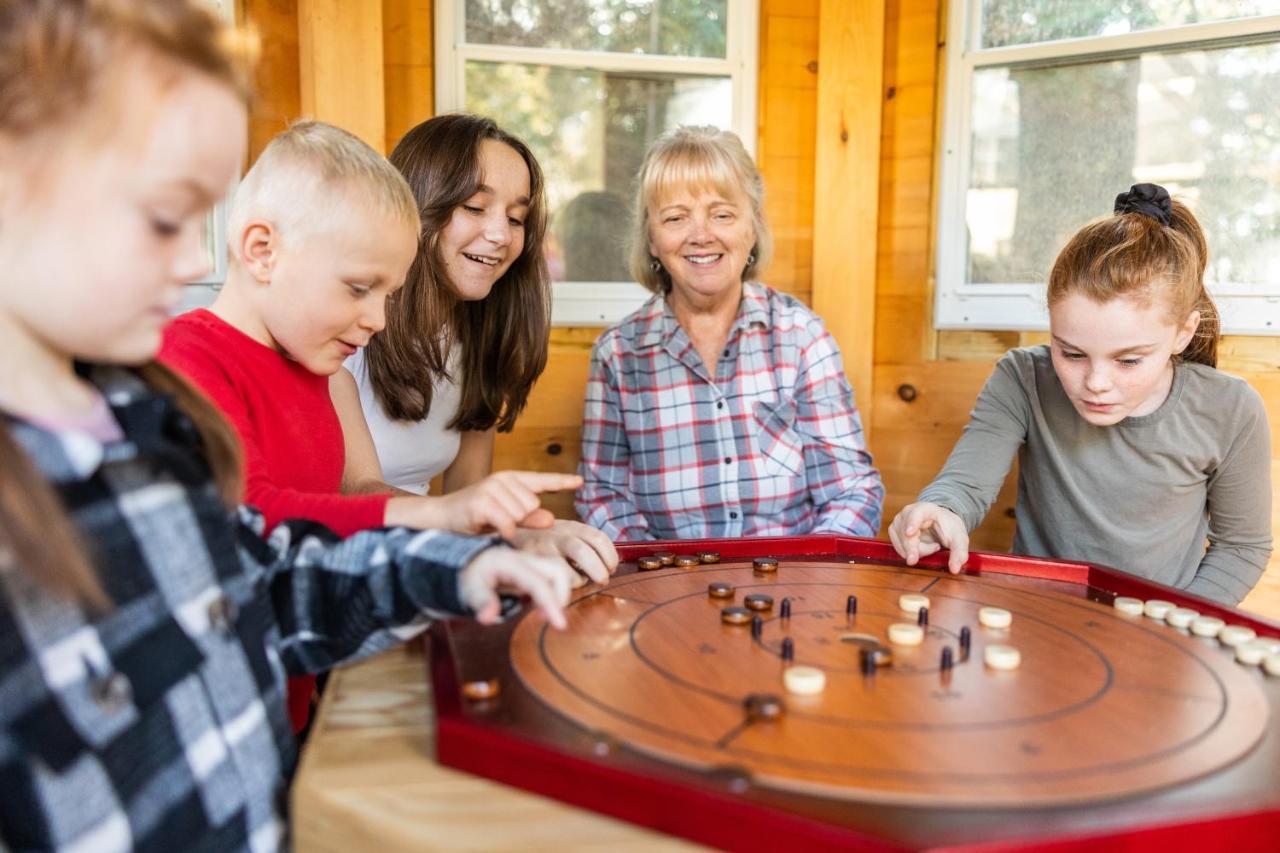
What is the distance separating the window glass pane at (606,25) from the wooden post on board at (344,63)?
0.31 m

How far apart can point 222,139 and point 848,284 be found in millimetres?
2233

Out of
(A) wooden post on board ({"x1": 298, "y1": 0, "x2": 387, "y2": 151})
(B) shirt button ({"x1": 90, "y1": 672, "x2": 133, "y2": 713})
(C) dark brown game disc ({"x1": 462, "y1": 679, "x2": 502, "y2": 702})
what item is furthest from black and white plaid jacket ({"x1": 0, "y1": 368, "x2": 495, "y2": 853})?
(A) wooden post on board ({"x1": 298, "y1": 0, "x2": 387, "y2": 151})

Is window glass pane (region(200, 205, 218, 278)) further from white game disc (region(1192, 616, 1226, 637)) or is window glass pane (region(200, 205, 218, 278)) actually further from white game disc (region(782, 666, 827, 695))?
white game disc (region(1192, 616, 1226, 637))

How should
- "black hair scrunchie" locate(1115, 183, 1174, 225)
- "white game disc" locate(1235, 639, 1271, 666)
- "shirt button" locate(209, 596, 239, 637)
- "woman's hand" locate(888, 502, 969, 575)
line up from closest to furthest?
"shirt button" locate(209, 596, 239, 637)
"white game disc" locate(1235, 639, 1271, 666)
"woman's hand" locate(888, 502, 969, 575)
"black hair scrunchie" locate(1115, 183, 1174, 225)

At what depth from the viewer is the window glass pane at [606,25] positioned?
2727mm

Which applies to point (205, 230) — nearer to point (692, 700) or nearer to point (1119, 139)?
point (692, 700)

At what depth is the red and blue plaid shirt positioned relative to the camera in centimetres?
239

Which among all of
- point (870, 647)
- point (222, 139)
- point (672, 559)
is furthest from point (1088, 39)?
point (222, 139)

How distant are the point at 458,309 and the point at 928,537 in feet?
3.87

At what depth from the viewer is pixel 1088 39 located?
8.45ft

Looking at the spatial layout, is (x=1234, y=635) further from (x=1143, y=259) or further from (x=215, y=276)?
(x=215, y=276)

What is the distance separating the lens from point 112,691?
82cm

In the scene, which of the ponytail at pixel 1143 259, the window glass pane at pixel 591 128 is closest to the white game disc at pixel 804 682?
the ponytail at pixel 1143 259

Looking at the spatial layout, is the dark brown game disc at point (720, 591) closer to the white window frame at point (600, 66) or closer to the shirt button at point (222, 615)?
the shirt button at point (222, 615)
